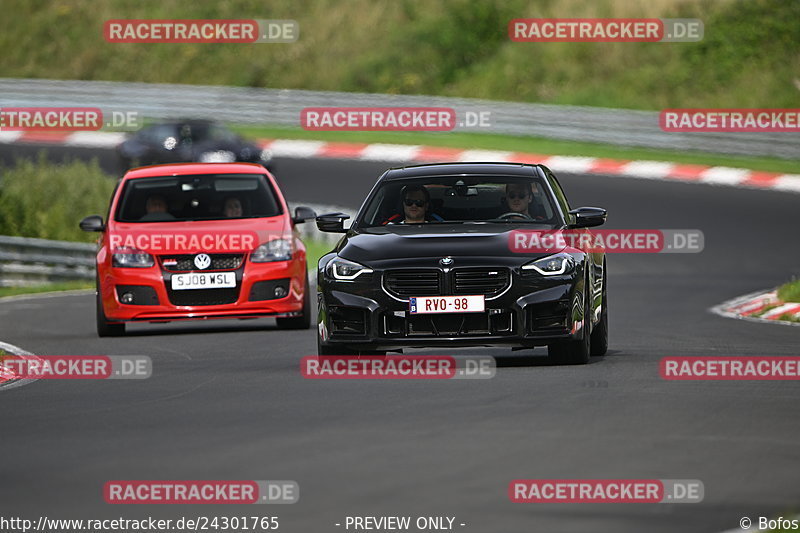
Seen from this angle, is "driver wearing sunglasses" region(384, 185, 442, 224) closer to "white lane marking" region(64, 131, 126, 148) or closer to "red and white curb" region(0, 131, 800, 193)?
"red and white curb" region(0, 131, 800, 193)

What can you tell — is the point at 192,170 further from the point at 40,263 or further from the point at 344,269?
the point at 40,263

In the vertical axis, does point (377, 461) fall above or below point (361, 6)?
below

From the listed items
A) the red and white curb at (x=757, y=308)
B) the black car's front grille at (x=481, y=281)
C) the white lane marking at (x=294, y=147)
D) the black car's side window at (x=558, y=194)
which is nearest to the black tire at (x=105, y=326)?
the black car's side window at (x=558, y=194)

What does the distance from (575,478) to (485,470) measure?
471mm

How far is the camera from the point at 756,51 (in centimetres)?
4116

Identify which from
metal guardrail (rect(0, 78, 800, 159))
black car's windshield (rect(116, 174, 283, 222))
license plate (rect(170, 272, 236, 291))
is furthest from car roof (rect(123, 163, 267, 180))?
metal guardrail (rect(0, 78, 800, 159))

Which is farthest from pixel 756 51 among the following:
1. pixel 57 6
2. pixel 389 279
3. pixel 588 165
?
pixel 389 279

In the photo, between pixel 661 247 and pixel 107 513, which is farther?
pixel 661 247

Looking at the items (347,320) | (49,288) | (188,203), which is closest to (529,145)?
(49,288)

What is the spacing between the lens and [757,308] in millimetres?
19406

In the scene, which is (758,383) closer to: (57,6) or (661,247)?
(661,247)

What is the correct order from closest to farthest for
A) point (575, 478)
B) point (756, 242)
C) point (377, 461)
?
1. point (575, 478)
2. point (377, 461)
3. point (756, 242)

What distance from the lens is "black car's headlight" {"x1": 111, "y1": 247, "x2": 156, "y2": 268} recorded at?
16547 millimetres

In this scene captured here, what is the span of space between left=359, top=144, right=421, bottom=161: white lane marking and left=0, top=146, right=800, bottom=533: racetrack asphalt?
19.9 meters
